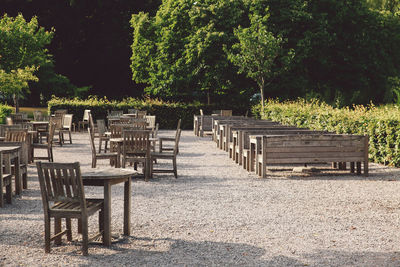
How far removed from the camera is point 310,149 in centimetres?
1223

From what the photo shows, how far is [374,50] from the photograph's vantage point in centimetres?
3731

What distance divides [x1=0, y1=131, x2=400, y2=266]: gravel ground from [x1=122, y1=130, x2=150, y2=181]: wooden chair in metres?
0.52

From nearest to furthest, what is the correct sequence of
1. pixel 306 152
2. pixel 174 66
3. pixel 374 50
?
pixel 306 152 → pixel 174 66 → pixel 374 50

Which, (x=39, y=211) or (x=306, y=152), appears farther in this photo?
(x=306, y=152)

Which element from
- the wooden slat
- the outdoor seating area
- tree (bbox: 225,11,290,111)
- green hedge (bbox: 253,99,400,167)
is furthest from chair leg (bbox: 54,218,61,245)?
tree (bbox: 225,11,290,111)

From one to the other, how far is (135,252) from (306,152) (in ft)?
22.7

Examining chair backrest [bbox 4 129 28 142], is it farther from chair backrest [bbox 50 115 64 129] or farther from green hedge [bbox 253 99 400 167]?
green hedge [bbox 253 99 400 167]

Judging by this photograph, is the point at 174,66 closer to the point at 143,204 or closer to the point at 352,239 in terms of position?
the point at 143,204

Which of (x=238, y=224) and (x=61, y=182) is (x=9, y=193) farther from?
(x=238, y=224)

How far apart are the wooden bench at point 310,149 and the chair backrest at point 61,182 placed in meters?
6.51

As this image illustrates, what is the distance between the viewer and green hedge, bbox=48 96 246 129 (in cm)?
3005

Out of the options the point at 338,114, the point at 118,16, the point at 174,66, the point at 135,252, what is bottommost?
the point at 135,252

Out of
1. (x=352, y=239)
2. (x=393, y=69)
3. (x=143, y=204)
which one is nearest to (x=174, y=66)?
(x=393, y=69)

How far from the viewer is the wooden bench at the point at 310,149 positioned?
39.4ft
